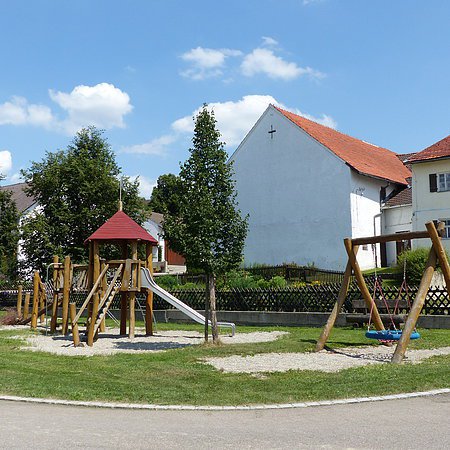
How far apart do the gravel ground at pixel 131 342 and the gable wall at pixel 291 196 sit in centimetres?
2069

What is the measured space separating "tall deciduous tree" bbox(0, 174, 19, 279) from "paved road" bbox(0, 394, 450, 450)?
3210 centimetres

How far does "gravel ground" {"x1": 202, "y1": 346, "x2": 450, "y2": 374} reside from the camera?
10.7m

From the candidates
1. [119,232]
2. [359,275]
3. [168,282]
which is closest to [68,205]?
[168,282]

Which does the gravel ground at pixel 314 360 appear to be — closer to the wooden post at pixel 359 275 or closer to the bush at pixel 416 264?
the wooden post at pixel 359 275

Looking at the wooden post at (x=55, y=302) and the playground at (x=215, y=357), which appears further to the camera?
the wooden post at (x=55, y=302)

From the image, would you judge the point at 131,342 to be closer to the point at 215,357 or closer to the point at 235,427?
the point at 215,357

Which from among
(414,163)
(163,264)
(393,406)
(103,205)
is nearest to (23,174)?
(103,205)

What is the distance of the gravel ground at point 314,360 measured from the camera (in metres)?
10.7

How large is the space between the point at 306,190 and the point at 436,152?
345 inches

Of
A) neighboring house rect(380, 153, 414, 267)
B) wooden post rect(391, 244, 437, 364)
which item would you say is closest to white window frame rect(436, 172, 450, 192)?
neighboring house rect(380, 153, 414, 267)

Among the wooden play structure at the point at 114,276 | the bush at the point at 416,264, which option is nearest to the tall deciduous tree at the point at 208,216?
the wooden play structure at the point at 114,276

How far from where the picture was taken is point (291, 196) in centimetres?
4000

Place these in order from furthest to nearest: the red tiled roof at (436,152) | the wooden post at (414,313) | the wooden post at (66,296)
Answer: the red tiled roof at (436,152)
the wooden post at (66,296)
the wooden post at (414,313)

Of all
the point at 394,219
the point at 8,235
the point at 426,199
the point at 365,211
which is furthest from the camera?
the point at 394,219
